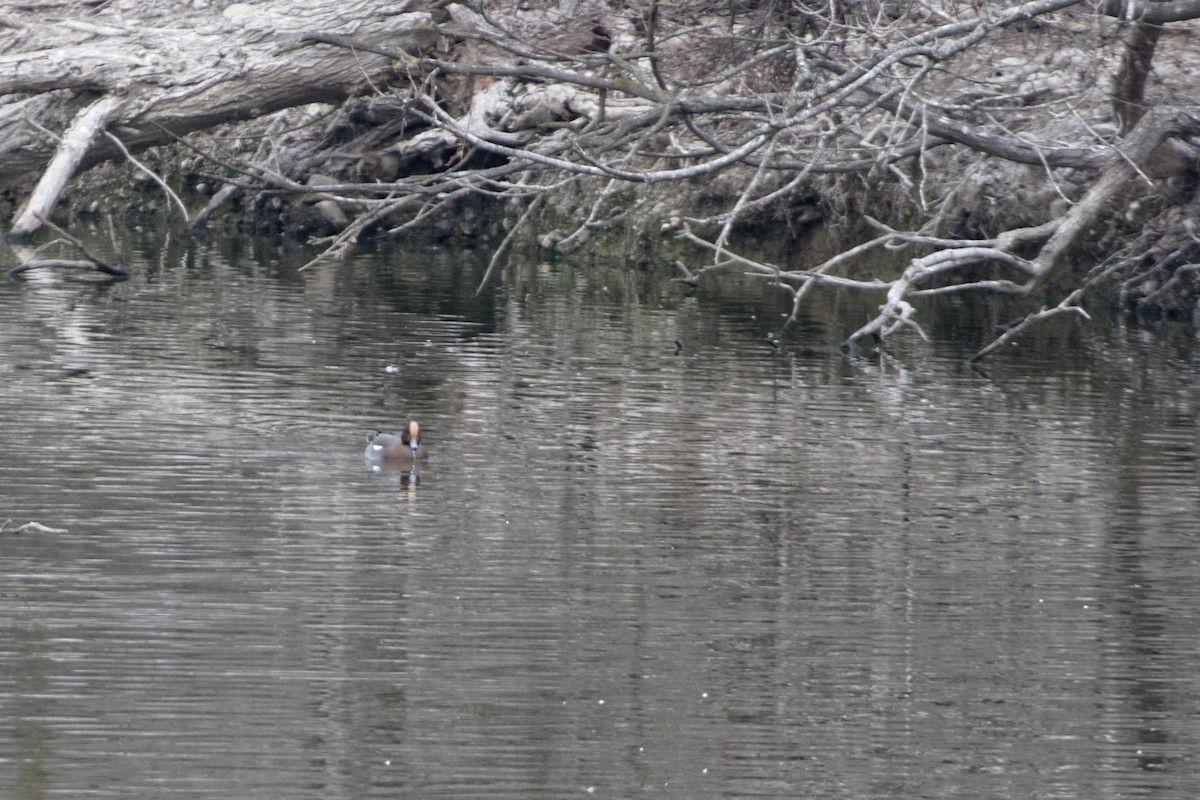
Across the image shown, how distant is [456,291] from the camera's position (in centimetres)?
2103

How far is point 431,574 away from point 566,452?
3.07m

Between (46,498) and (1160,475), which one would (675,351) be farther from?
(46,498)

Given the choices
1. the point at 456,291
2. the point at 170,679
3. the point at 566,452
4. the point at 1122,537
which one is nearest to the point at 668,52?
the point at 456,291

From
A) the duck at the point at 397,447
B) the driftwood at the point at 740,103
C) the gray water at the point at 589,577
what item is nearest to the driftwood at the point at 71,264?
the driftwood at the point at 740,103

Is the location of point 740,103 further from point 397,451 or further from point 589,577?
point 589,577

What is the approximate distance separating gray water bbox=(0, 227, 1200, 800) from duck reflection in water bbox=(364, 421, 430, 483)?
0.34ft

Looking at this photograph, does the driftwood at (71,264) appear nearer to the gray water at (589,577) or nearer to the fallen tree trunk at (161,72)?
the fallen tree trunk at (161,72)

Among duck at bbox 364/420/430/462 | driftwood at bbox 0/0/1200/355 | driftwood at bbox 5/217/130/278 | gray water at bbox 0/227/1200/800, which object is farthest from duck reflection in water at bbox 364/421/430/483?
driftwood at bbox 5/217/130/278

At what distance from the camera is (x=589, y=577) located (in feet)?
26.2

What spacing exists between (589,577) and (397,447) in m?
2.73

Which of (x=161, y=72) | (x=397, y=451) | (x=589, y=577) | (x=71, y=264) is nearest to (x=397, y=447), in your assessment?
(x=397, y=451)

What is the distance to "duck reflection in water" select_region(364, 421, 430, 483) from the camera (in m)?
10.3

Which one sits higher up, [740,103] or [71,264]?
[740,103]

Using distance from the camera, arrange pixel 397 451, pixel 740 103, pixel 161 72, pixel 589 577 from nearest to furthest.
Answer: pixel 589 577
pixel 397 451
pixel 740 103
pixel 161 72
